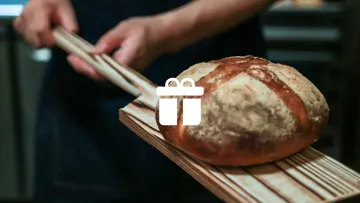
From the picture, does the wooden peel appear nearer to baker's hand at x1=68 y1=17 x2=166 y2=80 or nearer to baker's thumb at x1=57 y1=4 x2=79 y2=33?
baker's hand at x1=68 y1=17 x2=166 y2=80

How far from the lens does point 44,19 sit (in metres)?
0.58

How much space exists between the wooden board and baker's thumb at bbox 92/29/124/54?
0.14 m

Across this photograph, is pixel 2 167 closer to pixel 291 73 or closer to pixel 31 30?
pixel 31 30

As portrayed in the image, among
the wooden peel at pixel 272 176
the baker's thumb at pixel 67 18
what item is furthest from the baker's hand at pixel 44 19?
the wooden peel at pixel 272 176

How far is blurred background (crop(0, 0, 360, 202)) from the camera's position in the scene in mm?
472

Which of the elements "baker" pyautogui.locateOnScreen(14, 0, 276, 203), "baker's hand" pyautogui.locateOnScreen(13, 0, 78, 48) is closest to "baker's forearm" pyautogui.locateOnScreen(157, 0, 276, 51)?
"baker" pyautogui.locateOnScreen(14, 0, 276, 203)

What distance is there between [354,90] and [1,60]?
0.67m

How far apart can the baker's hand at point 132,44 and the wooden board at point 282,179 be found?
0.14 metres

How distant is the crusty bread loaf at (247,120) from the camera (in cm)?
34

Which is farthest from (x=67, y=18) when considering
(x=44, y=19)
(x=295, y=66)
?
(x=295, y=66)

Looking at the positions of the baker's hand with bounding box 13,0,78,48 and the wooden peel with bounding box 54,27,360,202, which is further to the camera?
the baker's hand with bounding box 13,0,78,48

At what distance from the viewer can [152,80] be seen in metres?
0.43

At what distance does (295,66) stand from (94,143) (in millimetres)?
288

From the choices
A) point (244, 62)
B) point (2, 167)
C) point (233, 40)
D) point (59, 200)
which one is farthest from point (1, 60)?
point (244, 62)
